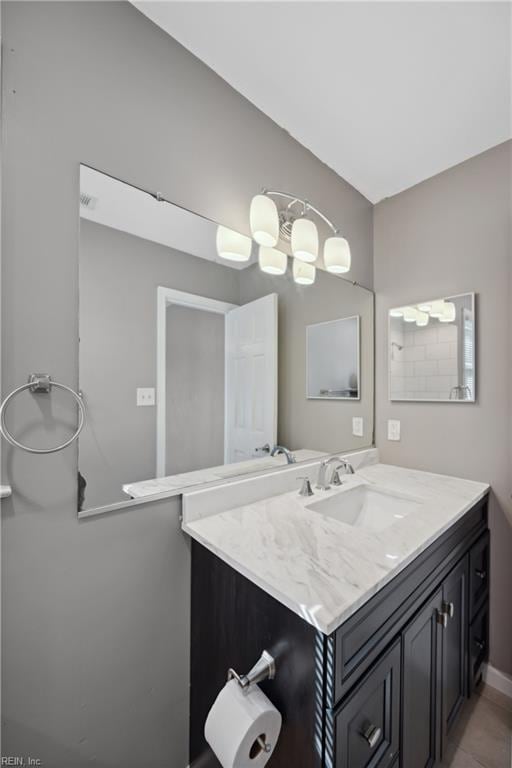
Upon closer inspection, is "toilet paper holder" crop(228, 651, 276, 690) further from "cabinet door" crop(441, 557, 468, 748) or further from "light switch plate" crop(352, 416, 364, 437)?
"light switch plate" crop(352, 416, 364, 437)

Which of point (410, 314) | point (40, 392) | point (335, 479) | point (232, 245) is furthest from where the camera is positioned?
point (410, 314)

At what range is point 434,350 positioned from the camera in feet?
5.65

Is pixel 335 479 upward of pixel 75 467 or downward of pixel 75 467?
downward

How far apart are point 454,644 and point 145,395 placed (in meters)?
1.46

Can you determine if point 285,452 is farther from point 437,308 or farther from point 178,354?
point 437,308

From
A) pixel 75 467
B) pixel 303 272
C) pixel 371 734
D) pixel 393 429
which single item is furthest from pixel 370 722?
pixel 303 272

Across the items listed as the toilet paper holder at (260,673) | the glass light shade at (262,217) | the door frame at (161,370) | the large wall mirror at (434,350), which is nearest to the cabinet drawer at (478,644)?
the large wall mirror at (434,350)

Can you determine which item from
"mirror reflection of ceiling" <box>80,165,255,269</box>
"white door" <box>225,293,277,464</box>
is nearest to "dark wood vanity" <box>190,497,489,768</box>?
"white door" <box>225,293,277,464</box>

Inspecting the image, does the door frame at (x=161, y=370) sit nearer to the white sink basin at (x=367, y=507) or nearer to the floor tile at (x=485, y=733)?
the white sink basin at (x=367, y=507)

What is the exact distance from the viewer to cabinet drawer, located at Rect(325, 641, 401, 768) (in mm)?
680

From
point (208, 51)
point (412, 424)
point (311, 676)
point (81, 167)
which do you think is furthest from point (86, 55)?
point (412, 424)

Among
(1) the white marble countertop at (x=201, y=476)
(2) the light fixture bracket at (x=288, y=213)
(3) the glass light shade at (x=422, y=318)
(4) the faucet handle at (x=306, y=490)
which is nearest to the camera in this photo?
(1) the white marble countertop at (x=201, y=476)

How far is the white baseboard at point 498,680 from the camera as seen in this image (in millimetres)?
1481

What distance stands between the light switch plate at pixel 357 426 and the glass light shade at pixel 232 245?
1.09m
